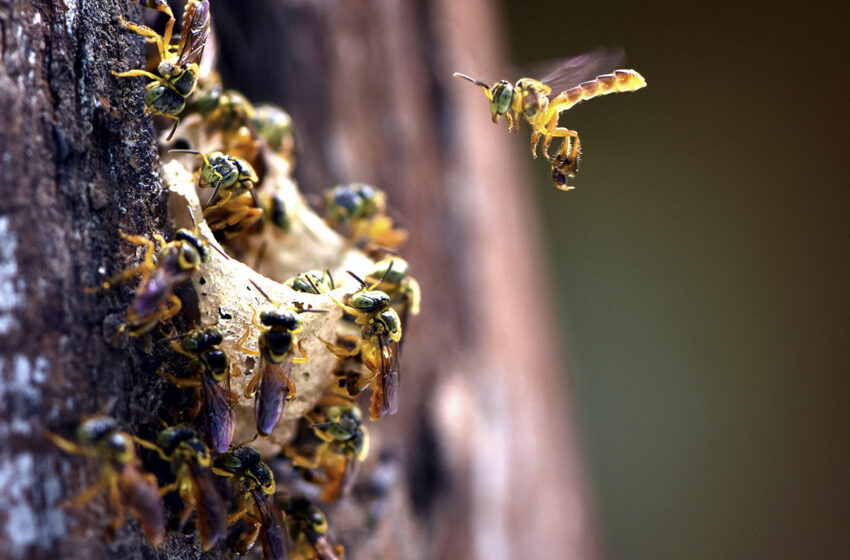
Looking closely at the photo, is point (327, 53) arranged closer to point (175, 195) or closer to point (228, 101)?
point (228, 101)

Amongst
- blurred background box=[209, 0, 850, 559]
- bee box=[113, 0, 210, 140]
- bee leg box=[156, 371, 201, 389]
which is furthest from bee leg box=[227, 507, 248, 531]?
blurred background box=[209, 0, 850, 559]

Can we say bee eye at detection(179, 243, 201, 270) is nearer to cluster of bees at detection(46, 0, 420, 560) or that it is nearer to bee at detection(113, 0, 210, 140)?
cluster of bees at detection(46, 0, 420, 560)

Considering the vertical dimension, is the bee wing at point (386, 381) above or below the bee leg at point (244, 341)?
below

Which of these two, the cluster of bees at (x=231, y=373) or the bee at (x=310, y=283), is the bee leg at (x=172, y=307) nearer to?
the cluster of bees at (x=231, y=373)

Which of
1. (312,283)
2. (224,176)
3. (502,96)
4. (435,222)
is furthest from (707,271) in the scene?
(224,176)

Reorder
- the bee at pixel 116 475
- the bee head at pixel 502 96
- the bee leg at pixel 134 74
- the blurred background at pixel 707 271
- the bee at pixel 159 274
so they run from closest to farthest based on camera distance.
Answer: the bee at pixel 116 475
the bee at pixel 159 274
the bee leg at pixel 134 74
the bee head at pixel 502 96
the blurred background at pixel 707 271

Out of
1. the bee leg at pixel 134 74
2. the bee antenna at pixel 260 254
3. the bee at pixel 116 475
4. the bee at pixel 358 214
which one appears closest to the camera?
the bee at pixel 116 475

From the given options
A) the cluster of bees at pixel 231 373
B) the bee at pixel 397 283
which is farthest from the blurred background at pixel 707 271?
the cluster of bees at pixel 231 373
